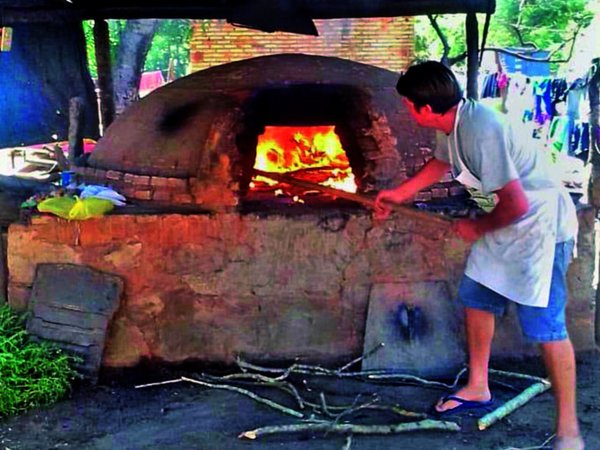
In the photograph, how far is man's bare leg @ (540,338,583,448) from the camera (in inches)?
129

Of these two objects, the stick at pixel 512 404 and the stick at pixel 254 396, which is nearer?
the stick at pixel 512 404

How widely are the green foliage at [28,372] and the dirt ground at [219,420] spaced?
0.07 meters

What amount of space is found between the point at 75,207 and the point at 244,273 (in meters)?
1.02

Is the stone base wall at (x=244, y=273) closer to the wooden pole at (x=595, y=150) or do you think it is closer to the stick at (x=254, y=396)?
the stick at (x=254, y=396)

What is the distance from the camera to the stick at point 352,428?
3674 millimetres

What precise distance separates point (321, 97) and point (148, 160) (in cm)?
118

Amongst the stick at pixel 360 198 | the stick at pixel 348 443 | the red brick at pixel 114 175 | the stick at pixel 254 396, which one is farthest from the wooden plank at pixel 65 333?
the stick at pixel 348 443

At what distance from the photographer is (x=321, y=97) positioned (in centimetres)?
509

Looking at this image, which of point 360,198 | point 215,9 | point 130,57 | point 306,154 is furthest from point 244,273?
point 130,57

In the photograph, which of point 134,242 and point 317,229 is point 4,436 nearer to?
point 134,242

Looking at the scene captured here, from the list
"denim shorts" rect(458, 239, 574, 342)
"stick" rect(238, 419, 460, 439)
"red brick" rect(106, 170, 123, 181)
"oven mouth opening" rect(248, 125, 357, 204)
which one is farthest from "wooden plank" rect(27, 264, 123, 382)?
"denim shorts" rect(458, 239, 574, 342)

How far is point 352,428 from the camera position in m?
3.67

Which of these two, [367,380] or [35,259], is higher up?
[35,259]

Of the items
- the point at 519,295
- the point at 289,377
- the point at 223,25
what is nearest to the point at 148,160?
the point at 289,377
